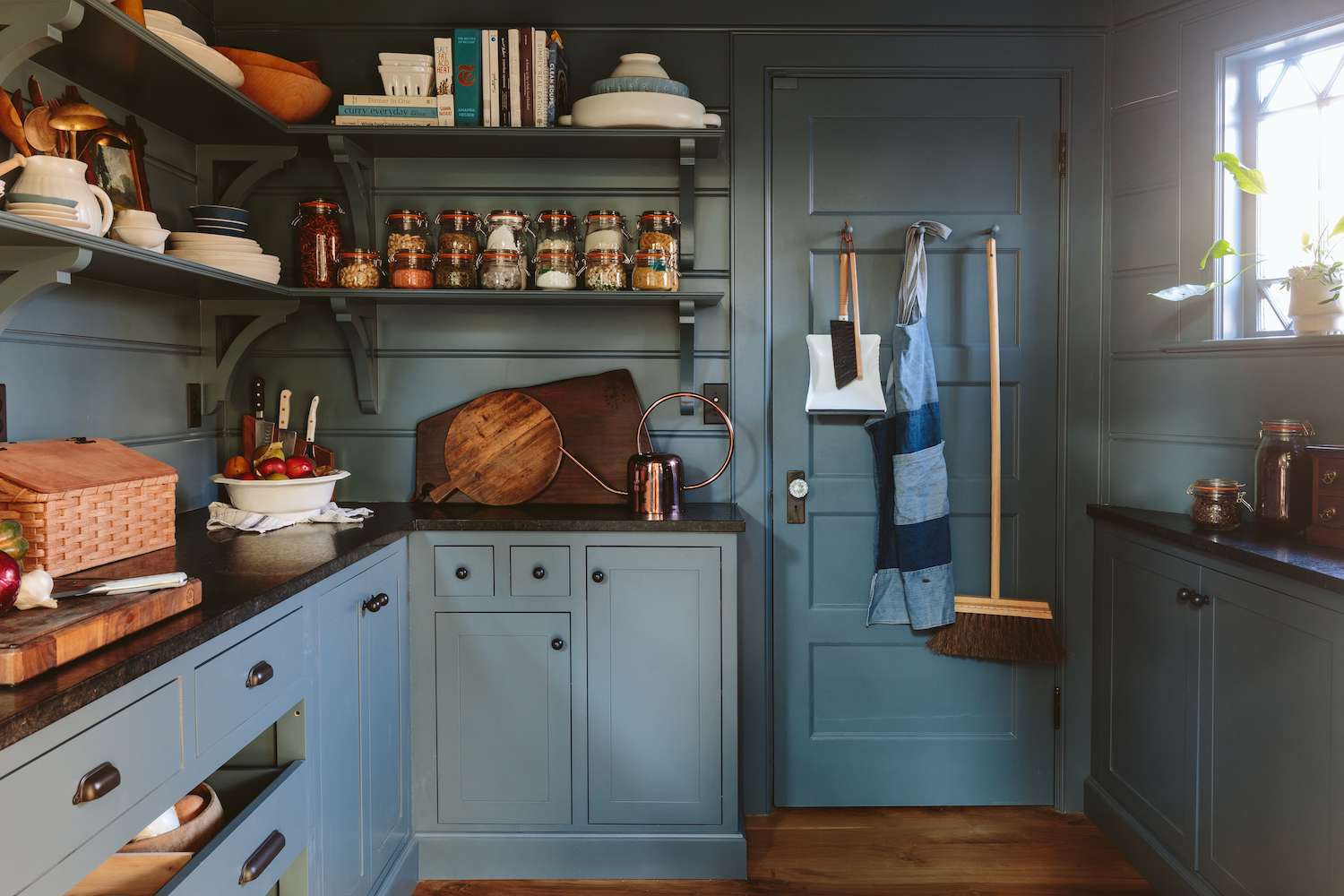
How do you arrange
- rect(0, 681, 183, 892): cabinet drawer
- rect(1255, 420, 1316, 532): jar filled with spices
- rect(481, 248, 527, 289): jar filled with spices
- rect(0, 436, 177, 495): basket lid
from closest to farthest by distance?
rect(0, 681, 183, 892): cabinet drawer, rect(0, 436, 177, 495): basket lid, rect(1255, 420, 1316, 532): jar filled with spices, rect(481, 248, 527, 289): jar filled with spices

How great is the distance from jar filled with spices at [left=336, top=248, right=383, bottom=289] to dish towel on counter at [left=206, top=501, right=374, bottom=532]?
0.63 m

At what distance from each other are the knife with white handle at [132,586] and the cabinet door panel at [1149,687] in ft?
6.96

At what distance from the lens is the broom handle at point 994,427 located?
2562 mm

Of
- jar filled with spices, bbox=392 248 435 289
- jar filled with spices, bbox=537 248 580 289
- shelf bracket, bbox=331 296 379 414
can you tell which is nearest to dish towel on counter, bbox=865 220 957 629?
jar filled with spices, bbox=537 248 580 289

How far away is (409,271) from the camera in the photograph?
2.43 meters

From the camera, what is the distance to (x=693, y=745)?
2.33 m

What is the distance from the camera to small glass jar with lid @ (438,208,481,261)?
245cm

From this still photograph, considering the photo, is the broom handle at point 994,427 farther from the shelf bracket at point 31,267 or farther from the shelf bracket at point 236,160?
the shelf bracket at point 31,267

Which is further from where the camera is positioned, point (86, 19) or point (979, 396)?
point (979, 396)

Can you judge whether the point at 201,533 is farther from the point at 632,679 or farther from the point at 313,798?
the point at 632,679

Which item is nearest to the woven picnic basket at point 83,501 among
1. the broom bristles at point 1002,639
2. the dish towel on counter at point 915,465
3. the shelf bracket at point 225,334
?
the shelf bracket at point 225,334

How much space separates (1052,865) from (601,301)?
196 centimetres

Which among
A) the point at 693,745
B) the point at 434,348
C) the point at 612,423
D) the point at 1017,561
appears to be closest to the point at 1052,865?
the point at 1017,561

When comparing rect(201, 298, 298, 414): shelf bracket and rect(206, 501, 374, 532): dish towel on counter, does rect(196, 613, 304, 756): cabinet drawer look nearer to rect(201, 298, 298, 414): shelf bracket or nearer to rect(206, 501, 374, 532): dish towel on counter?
rect(206, 501, 374, 532): dish towel on counter
